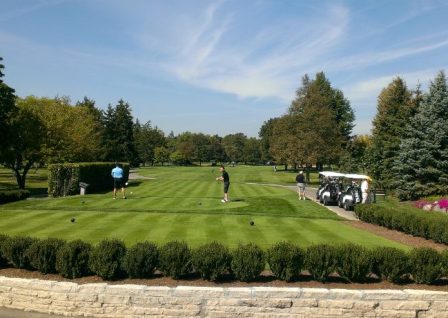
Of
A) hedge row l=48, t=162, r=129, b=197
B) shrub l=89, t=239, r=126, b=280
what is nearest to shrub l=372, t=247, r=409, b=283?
shrub l=89, t=239, r=126, b=280

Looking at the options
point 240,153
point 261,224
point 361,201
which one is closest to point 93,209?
point 261,224

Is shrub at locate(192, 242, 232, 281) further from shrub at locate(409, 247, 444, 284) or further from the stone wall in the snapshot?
shrub at locate(409, 247, 444, 284)

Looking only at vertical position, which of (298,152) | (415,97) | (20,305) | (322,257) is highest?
(415,97)

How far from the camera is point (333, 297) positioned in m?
9.16

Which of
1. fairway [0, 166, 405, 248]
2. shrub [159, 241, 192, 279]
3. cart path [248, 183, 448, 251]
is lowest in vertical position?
cart path [248, 183, 448, 251]

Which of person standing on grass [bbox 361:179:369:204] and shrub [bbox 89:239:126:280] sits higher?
person standing on grass [bbox 361:179:369:204]

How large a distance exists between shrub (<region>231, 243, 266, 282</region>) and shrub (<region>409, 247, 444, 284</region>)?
3.59 meters

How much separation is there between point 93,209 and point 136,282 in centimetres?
1342

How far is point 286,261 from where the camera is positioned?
10.2m

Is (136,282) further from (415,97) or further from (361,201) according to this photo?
(415,97)

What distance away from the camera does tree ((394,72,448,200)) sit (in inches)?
1209

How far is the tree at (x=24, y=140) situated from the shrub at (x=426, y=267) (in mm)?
39510

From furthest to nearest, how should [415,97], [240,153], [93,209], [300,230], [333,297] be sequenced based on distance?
1. [240,153]
2. [415,97]
3. [93,209]
4. [300,230]
5. [333,297]

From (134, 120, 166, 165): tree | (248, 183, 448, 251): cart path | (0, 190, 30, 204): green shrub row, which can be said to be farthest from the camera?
(134, 120, 166, 165): tree
